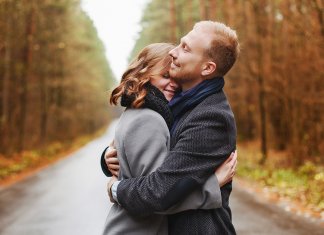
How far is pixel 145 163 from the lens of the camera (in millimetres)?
2402

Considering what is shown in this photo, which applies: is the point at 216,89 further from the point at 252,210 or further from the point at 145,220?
the point at 252,210

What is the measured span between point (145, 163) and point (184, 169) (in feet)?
0.64

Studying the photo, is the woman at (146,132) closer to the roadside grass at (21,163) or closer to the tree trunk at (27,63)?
the roadside grass at (21,163)

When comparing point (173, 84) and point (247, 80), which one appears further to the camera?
point (247, 80)

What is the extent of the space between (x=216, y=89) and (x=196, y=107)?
0.51 feet

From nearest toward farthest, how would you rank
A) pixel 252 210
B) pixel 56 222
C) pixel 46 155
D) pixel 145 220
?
1. pixel 145 220
2. pixel 56 222
3. pixel 252 210
4. pixel 46 155

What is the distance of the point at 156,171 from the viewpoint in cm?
235

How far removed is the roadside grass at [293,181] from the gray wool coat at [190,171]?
26.2 ft

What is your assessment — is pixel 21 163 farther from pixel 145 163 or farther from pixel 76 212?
pixel 145 163

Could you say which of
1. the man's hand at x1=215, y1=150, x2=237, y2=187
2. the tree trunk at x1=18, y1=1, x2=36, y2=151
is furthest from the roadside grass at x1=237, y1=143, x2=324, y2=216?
the tree trunk at x1=18, y1=1, x2=36, y2=151

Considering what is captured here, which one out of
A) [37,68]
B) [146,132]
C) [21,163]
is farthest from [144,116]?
[37,68]

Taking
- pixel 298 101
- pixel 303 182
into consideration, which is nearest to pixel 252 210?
pixel 303 182

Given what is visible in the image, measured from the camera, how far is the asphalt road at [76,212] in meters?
8.73

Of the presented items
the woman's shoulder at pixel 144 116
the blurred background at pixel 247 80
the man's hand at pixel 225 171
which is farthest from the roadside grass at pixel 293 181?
the woman's shoulder at pixel 144 116
